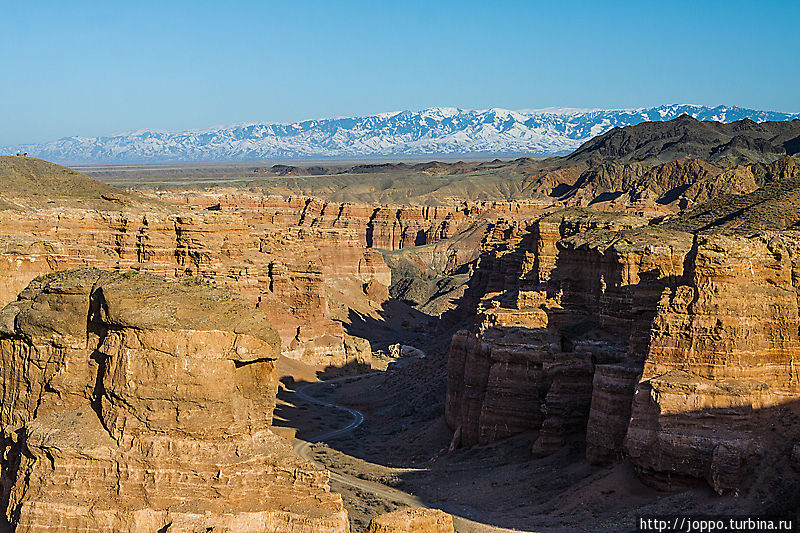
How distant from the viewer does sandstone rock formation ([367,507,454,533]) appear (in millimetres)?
16969

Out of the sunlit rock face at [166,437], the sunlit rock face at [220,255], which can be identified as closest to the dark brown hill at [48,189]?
the sunlit rock face at [220,255]

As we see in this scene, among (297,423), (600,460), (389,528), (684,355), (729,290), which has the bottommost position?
(297,423)

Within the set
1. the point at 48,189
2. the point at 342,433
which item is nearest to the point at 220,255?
the point at 342,433

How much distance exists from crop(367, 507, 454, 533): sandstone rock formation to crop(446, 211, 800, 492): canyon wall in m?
6.90

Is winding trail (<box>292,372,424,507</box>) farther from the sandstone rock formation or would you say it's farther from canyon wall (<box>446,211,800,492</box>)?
canyon wall (<box>446,211,800,492</box>)

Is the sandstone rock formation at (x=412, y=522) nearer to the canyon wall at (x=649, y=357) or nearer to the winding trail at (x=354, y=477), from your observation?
the winding trail at (x=354, y=477)

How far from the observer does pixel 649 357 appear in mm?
23562

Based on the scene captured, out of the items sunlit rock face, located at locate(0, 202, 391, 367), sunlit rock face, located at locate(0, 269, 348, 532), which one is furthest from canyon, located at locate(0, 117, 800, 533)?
sunlit rock face, located at locate(0, 202, 391, 367)

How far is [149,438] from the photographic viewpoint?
1565 centimetres

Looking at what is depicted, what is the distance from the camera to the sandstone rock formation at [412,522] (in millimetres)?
16969

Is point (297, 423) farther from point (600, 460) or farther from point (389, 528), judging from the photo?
point (389, 528)

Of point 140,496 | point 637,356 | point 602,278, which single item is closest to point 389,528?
point 140,496

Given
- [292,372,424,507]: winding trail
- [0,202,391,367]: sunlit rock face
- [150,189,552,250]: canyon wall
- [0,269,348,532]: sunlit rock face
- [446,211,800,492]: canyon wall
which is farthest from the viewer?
[150,189,552,250]: canyon wall

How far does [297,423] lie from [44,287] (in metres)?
22.0
